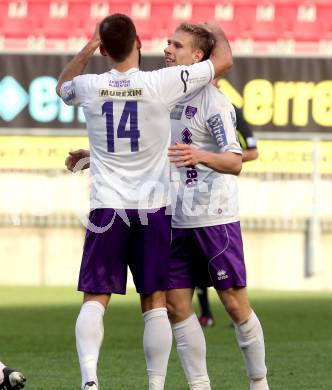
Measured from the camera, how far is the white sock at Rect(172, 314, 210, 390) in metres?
6.45

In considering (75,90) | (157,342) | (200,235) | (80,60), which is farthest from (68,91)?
(157,342)

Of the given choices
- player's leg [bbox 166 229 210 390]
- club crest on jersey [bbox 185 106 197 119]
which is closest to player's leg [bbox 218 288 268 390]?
player's leg [bbox 166 229 210 390]

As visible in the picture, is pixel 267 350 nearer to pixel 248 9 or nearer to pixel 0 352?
pixel 0 352

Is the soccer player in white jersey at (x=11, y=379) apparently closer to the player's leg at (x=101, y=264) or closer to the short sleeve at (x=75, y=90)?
the player's leg at (x=101, y=264)

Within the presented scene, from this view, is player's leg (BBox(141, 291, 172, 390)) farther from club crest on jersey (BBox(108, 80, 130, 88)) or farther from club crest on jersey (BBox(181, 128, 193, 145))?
club crest on jersey (BBox(108, 80, 130, 88))

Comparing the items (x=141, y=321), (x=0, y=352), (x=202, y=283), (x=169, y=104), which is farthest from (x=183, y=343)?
(x=141, y=321)

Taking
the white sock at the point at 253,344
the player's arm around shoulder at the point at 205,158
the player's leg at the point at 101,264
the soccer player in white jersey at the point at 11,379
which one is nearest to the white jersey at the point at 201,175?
the player's arm around shoulder at the point at 205,158

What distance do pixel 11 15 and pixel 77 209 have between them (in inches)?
260

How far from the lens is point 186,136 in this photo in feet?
21.3

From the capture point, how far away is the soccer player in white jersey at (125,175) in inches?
231

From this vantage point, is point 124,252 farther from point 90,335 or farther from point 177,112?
point 177,112

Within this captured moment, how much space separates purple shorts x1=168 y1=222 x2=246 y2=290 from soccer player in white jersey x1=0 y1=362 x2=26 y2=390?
3.06 ft

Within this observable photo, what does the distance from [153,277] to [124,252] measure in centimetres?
18

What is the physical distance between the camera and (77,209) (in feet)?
54.9
